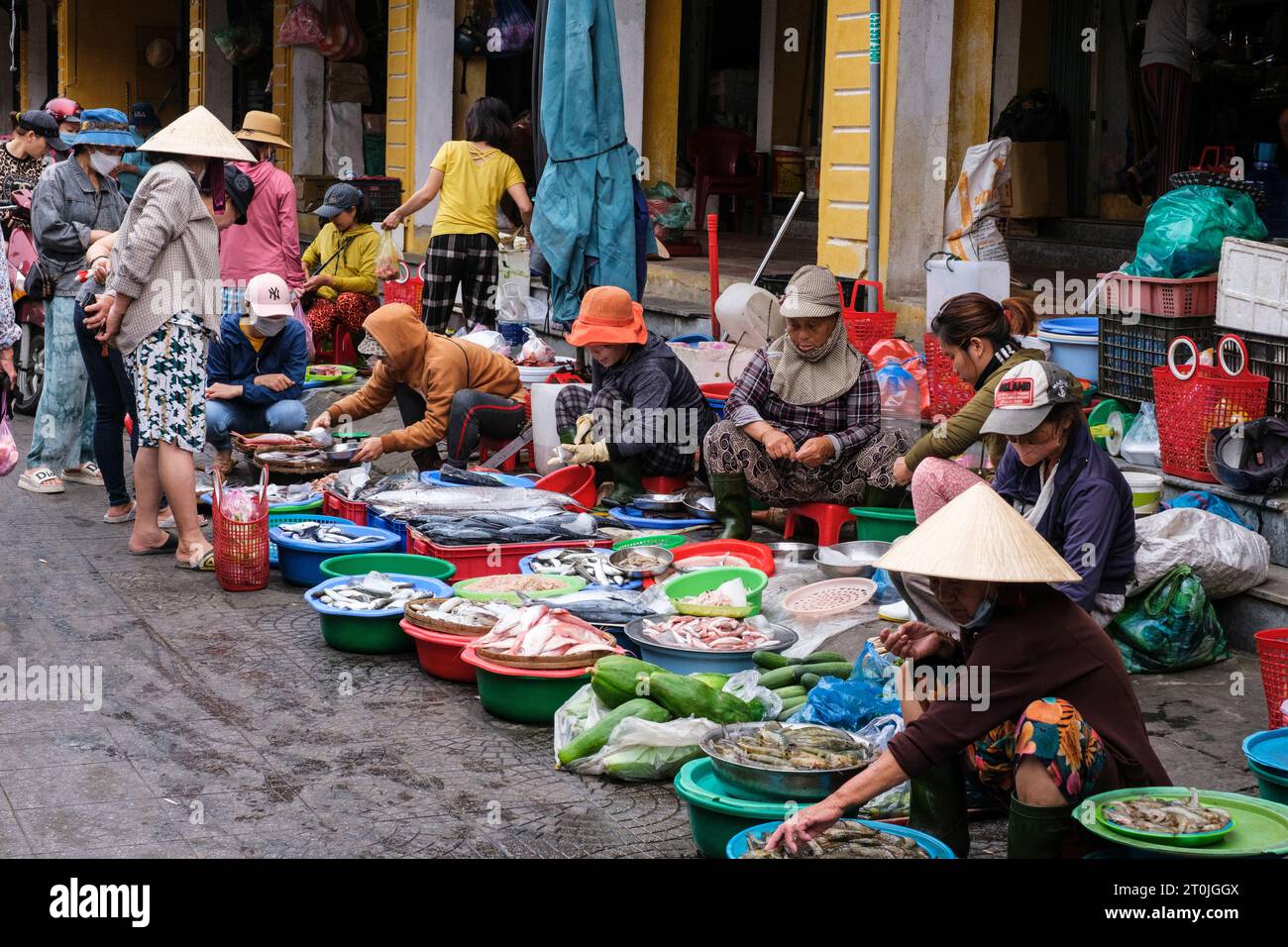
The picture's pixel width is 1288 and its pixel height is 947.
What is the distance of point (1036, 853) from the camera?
11.6 feet

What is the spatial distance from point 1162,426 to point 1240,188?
52.7 inches

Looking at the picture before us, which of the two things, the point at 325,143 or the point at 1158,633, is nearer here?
the point at 1158,633

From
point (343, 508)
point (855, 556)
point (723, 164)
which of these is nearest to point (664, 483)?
point (343, 508)

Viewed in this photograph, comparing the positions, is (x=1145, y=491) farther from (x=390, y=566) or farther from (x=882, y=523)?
(x=390, y=566)

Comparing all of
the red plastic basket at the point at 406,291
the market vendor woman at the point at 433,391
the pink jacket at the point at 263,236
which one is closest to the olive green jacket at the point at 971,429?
the market vendor woman at the point at 433,391

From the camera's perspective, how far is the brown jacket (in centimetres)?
784

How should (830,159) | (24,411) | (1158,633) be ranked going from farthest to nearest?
(24,411)
(830,159)
(1158,633)

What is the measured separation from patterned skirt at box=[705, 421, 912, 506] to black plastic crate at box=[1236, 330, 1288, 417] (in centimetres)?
147

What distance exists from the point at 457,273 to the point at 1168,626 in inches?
242

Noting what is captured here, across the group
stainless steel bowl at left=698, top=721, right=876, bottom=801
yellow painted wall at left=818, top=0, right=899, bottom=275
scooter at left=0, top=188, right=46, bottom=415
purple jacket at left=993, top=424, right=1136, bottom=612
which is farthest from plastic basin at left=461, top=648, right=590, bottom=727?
scooter at left=0, top=188, right=46, bottom=415

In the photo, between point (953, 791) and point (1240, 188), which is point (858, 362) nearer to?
point (1240, 188)

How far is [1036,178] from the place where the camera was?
40.9 feet

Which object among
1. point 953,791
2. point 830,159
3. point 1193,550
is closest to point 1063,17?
point 830,159

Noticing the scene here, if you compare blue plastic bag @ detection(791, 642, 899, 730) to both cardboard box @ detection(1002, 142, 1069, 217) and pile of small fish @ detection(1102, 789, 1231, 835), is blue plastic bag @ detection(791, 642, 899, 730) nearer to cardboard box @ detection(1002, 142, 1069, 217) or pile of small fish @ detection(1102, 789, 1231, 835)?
pile of small fish @ detection(1102, 789, 1231, 835)
